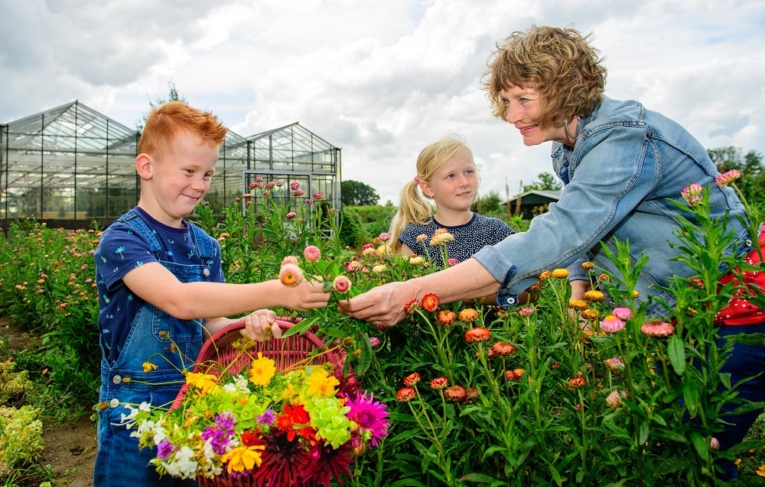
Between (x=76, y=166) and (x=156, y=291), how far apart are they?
1880 centimetres

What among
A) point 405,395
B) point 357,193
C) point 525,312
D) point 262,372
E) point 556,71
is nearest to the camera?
point 262,372

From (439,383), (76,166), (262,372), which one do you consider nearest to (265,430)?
(262,372)

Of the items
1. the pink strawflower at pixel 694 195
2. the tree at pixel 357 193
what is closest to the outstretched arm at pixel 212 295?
the pink strawflower at pixel 694 195

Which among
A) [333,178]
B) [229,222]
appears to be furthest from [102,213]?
[229,222]

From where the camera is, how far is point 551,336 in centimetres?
163

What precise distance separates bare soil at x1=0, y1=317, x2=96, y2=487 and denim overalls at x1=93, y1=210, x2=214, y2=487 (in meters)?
1.62

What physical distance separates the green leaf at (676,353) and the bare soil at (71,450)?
9.67 ft

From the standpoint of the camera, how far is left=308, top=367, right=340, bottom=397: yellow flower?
4.03ft

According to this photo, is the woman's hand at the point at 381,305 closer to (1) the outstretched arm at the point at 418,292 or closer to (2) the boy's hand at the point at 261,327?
(1) the outstretched arm at the point at 418,292

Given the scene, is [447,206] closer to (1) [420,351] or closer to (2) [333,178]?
(1) [420,351]

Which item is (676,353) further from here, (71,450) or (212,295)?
(71,450)

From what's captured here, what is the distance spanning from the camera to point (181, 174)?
1731 millimetres

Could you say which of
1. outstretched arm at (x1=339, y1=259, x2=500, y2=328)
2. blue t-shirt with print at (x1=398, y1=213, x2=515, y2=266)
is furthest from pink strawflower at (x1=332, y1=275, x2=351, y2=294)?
blue t-shirt with print at (x1=398, y1=213, x2=515, y2=266)

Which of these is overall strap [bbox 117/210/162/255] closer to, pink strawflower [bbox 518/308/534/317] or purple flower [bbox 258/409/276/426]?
purple flower [bbox 258/409/276/426]
